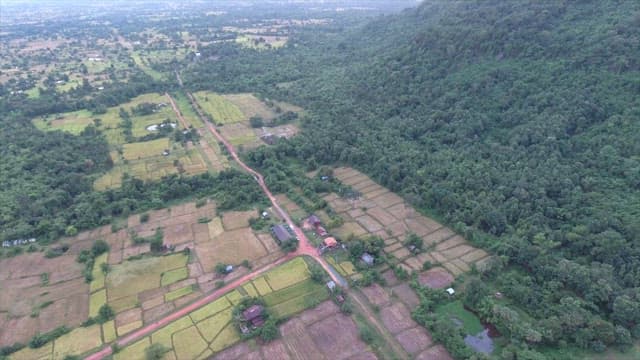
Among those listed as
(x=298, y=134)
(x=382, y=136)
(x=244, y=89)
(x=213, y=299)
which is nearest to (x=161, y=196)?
(x=213, y=299)

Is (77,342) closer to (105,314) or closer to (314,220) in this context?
(105,314)

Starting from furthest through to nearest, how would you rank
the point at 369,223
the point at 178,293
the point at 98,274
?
the point at 369,223, the point at 98,274, the point at 178,293

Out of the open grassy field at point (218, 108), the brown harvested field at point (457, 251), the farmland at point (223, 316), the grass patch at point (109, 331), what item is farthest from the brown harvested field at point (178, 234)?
the open grassy field at point (218, 108)

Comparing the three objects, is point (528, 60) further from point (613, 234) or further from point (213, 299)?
point (213, 299)

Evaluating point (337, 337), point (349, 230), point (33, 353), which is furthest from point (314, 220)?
point (33, 353)

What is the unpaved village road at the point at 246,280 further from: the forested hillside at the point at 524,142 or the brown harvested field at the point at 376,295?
the forested hillside at the point at 524,142

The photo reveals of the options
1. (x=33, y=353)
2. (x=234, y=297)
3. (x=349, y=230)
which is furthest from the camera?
(x=349, y=230)

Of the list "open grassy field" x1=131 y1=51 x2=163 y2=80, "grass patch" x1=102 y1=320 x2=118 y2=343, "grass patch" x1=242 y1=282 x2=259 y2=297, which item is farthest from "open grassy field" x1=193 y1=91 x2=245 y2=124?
"grass patch" x1=102 y1=320 x2=118 y2=343
